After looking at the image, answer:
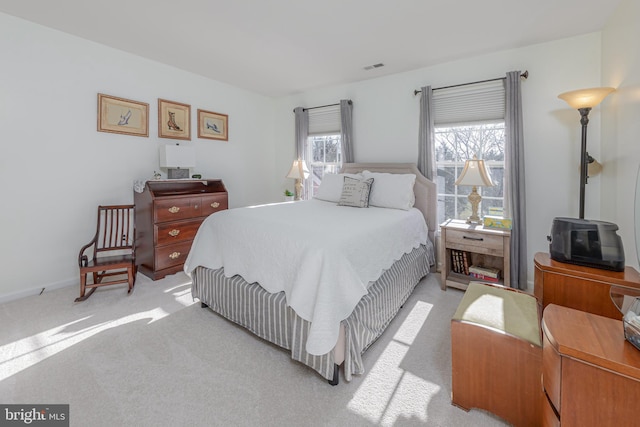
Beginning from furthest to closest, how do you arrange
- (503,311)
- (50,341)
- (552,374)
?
(50,341) → (503,311) → (552,374)

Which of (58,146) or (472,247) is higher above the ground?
(58,146)

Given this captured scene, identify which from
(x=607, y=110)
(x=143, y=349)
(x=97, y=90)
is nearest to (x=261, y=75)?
(x=97, y=90)

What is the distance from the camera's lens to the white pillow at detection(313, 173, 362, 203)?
3478 mm

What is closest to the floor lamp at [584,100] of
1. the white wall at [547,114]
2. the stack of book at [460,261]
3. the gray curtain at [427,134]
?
the white wall at [547,114]

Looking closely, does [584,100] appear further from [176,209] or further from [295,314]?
[176,209]

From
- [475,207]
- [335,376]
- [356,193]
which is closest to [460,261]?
[475,207]

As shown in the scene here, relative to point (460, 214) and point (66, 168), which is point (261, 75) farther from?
point (460, 214)

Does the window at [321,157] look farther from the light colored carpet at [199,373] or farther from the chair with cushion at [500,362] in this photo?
the chair with cushion at [500,362]

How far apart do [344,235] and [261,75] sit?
3.08 metres

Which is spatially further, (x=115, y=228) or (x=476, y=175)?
(x=115, y=228)

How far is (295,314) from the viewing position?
1748 mm

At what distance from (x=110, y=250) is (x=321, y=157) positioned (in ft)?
10.1

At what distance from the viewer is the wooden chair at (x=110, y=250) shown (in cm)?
272

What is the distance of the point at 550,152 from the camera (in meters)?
2.84
